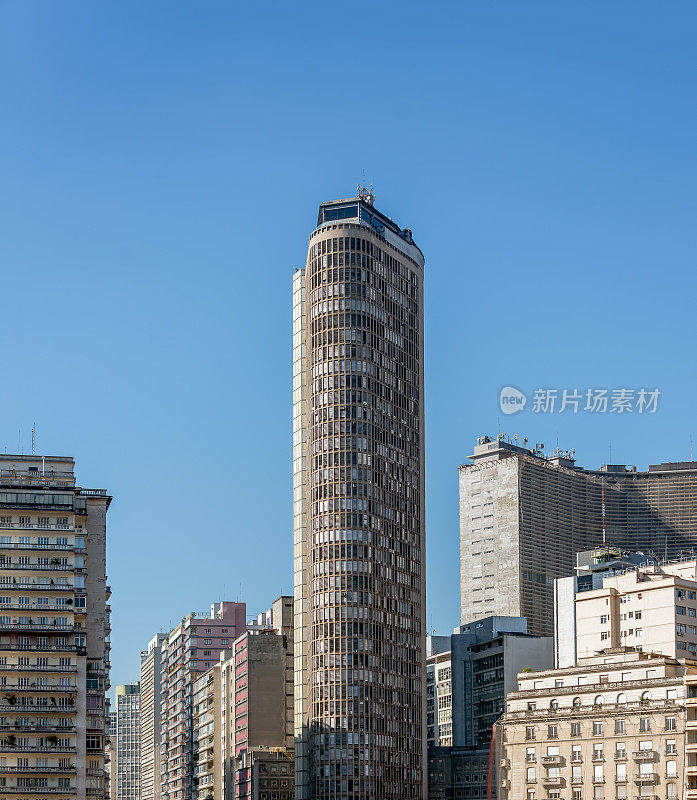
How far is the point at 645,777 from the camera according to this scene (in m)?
160

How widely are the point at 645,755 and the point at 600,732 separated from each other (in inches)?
301

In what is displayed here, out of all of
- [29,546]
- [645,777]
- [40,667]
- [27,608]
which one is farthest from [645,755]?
[29,546]

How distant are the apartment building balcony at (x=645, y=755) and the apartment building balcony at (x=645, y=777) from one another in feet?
5.07

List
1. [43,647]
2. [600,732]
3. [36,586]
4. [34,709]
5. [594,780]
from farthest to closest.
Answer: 1. [36,586]
2. [43,647]
3. [600,732]
4. [594,780]
5. [34,709]

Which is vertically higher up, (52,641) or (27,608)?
(27,608)

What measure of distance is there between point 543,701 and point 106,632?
179ft

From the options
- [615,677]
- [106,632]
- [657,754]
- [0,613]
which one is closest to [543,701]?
[615,677]

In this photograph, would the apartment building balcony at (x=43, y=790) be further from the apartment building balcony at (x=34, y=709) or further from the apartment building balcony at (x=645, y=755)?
the apartment building balcony at (x=645, y=755)

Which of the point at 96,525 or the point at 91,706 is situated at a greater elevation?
the point at 96,525

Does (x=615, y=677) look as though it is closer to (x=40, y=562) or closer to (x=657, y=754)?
(x=657, y=754)

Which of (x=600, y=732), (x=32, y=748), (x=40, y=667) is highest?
(x=40, y=667)

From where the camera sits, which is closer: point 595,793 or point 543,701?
point 595,793

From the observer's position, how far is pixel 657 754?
160 metres

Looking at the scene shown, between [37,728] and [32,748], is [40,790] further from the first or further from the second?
[37,728]
